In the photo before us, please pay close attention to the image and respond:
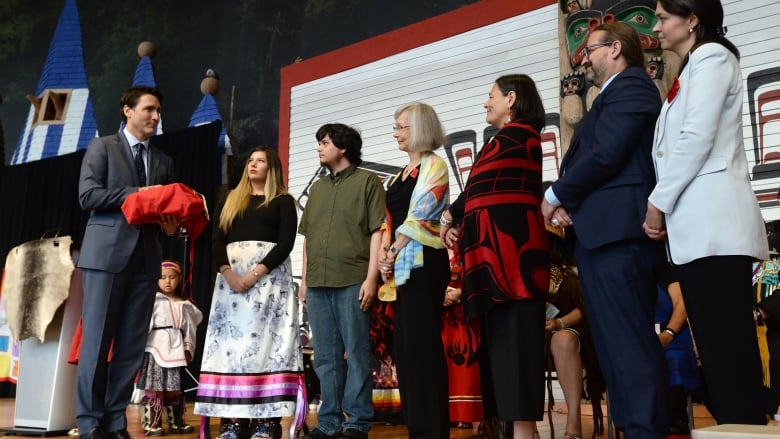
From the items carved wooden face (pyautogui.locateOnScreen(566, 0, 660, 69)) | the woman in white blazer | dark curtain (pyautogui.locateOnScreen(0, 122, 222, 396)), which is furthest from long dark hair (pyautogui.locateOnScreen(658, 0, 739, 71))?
dark curtain (pyautogui.locateOnScreen(0, 122, 222, 396))

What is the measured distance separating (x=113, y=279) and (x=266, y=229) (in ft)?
2.25

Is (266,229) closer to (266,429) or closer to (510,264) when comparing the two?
(266,429)

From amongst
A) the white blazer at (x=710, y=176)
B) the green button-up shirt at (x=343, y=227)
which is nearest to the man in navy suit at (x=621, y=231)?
the white blazer at (x=710, y=176)

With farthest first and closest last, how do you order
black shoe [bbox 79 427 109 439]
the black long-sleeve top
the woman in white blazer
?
the black long-sleeve top < black shoe [bbox 79 427 109 439] < the woman in white blazer

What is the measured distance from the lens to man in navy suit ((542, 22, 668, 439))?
1810mm

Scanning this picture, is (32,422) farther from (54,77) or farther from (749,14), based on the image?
(54,77)

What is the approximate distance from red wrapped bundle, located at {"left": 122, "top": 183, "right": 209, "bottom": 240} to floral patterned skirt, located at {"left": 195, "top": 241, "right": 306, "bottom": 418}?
0.40 meters

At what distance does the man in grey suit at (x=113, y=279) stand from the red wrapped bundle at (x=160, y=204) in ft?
0.19

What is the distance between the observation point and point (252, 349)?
10.3ft

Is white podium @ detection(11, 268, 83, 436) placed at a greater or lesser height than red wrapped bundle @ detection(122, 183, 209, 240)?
lesser

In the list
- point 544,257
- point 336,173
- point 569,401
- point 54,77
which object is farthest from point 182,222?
point 54,77

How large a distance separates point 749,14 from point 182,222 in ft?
13.2

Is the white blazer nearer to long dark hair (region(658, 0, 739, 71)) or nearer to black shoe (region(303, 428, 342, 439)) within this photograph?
long dark hair (region(658, 0, 739, 71))

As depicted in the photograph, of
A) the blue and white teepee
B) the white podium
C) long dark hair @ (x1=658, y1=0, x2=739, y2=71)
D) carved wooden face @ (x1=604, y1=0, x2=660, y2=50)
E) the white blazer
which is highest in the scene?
the blue and white teepee
